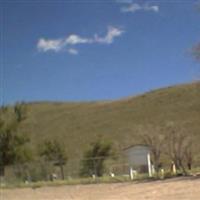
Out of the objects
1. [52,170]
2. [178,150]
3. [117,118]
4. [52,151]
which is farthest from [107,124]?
[178,150]

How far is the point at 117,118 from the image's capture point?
87.3 metres

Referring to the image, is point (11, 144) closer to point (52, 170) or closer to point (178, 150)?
point (52, 170)

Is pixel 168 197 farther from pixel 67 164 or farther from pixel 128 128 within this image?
pixel 128 128

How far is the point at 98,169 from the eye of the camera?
45062mm

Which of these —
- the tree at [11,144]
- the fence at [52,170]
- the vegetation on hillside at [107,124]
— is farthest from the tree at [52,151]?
the fence at [52,170]

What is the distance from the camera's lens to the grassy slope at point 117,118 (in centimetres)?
7519

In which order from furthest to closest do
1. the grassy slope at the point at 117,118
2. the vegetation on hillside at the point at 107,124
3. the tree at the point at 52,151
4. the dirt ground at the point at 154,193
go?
the grassy slope at the point at 117,118 < the tree at the point at 52,151 < the vegetation on hillside at the point at 107,124 < the dirt ground at the point at 154,193

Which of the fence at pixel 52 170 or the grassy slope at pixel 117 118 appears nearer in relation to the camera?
the fence at pixel 52 170

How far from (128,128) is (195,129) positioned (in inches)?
→ 387

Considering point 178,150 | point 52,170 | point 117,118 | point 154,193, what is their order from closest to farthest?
point 154,193, point 178,150, point 52,170, point 117,118

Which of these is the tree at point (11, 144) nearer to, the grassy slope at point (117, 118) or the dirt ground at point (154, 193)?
the grassy slope at point (117, 118)

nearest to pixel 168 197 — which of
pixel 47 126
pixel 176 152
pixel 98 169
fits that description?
pixel 176 152

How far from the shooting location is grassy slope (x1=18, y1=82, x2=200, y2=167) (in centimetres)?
7519

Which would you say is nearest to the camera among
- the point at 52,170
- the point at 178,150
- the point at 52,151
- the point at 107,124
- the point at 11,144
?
the point at 178,150
